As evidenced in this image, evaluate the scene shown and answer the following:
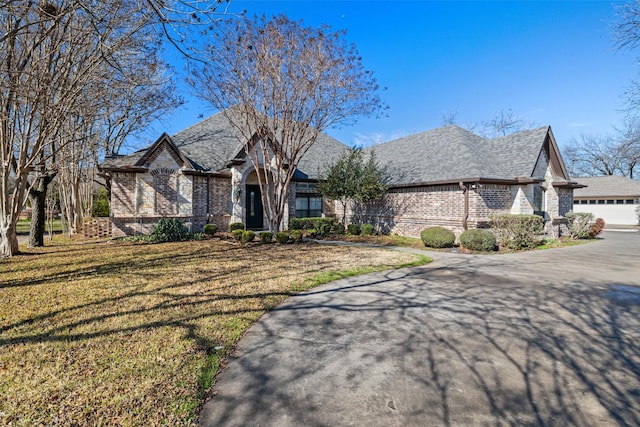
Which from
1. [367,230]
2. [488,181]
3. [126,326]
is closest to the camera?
[126,326]

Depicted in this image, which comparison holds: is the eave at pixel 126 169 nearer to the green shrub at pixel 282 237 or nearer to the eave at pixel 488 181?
the green shrub at pixel 282 237

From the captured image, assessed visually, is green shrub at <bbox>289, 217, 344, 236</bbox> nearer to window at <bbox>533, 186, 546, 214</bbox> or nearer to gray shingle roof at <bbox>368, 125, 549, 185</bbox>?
gray shingle roof at <bbox>368, 125, 549, 185</bbox>

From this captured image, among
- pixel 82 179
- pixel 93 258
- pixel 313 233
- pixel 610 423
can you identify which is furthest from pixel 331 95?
pixel 82 179

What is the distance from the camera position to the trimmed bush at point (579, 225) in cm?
1673

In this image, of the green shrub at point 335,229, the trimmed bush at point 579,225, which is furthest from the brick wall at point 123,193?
the trimmed bush at point 579,225

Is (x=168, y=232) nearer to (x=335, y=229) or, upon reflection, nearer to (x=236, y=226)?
(x=236, y=226)

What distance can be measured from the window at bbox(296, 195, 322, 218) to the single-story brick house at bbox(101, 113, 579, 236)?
63 cm

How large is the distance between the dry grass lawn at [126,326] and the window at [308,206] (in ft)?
33.8

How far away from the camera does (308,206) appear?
20.6 meters

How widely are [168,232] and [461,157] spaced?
1532 cm

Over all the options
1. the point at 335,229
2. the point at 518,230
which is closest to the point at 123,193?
the point at 335,229

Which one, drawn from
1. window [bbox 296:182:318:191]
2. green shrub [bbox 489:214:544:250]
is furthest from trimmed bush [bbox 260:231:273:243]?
green shrub [bbox 489:214:544:250]

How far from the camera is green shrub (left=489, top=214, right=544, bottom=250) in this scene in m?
13.0

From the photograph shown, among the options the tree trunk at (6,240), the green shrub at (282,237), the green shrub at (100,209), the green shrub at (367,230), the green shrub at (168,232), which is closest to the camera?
the tree trunk at (6,240)
